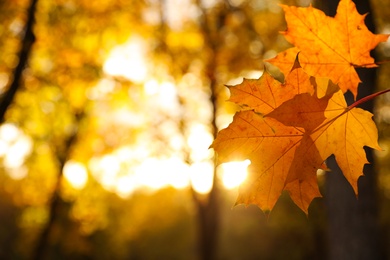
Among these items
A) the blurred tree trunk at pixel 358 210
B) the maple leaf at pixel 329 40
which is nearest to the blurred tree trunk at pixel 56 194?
the blurred tree trunk at pixel 358 210

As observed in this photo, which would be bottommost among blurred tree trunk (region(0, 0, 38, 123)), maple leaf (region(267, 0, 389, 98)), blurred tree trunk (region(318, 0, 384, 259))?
blurred tree trunk (region(318, 0, 384, 259))

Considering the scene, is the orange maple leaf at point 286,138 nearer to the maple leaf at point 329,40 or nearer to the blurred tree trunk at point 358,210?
the maple leaf at point 329,40

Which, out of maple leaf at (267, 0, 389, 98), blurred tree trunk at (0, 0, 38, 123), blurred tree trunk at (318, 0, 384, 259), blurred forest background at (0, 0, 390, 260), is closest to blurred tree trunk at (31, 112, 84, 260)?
blurred forest background at (0, 0, 390, 260)

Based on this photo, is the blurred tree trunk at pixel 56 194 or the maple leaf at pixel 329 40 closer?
the maple leaf at pixel 329 40

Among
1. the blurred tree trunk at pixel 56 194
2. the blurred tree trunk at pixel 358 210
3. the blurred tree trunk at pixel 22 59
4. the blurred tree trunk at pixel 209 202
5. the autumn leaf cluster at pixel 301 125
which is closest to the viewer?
the autumn leaf cluster at pixel 301 125

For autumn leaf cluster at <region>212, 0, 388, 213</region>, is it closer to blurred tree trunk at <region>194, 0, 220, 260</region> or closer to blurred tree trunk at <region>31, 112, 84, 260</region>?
blurred tree trunk at <region>194, 0, 220, 260</region>

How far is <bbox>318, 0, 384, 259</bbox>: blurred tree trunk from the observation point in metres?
2.80

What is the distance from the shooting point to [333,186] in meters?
2.86

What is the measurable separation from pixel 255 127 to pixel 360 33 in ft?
1.39

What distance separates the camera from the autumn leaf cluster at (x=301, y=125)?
3.65ft

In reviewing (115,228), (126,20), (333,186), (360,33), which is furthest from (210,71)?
(115,228)

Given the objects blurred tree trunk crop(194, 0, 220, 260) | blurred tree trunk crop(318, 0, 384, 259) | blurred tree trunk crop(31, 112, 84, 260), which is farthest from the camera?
blurred tree trunk crop(31, 112, 84, 260)

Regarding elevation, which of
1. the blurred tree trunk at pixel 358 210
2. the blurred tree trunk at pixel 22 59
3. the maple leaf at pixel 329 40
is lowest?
the blurred tree trunk at pixel 358 210

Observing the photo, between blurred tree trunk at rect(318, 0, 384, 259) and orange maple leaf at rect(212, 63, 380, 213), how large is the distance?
5.44 feet
